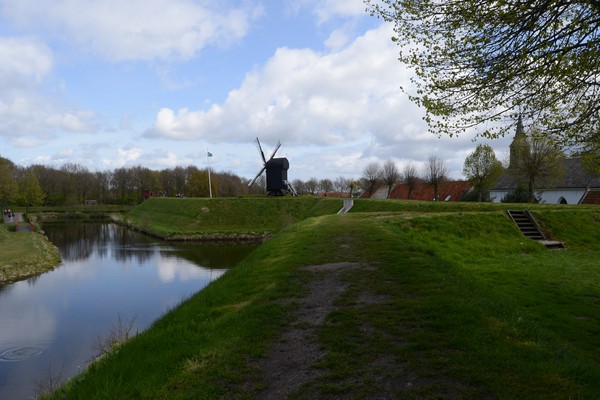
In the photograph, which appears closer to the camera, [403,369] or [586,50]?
[403,369]

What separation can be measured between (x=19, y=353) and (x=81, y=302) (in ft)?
18.1

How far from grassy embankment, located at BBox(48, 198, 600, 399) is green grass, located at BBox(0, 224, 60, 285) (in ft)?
56.0

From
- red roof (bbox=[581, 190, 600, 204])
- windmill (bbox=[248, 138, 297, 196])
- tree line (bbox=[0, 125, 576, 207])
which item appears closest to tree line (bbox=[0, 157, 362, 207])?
tree line (bbox=[0, 125, 576, 207])

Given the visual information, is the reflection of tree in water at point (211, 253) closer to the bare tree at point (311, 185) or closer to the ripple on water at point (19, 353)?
the ripple on water at point (19, 353)

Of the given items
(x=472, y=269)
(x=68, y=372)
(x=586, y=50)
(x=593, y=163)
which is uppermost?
(x=586, y=50)

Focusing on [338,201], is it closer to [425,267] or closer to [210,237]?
[210,237]

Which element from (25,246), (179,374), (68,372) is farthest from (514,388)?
(25,246)

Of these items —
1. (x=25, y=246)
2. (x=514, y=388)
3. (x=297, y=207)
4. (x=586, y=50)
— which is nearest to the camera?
(x=514, y=388)

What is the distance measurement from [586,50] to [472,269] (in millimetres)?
6456

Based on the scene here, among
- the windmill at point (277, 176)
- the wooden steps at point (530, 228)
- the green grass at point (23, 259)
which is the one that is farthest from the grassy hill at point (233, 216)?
the wooden steps at point (530, 228)

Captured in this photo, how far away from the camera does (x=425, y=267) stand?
9.25 meters

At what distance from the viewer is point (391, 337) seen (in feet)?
17.6

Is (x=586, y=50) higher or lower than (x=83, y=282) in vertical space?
higher

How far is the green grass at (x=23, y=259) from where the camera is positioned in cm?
2215
